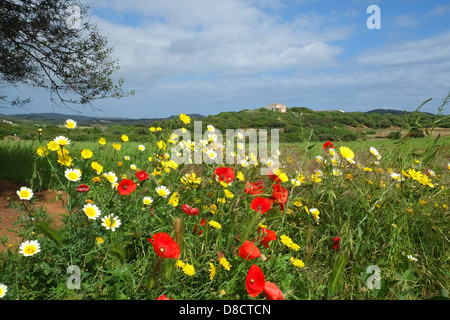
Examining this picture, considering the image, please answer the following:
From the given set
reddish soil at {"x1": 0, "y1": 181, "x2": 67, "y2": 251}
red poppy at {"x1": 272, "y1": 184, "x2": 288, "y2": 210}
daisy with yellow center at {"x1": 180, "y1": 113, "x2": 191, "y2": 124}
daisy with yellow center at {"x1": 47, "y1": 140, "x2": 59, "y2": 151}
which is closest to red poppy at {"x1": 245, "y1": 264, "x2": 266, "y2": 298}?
red poppy at {"x1": 272, "y1": 184, "x2": 288, "y2": 210}

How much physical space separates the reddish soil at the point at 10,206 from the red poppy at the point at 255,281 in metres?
1.79

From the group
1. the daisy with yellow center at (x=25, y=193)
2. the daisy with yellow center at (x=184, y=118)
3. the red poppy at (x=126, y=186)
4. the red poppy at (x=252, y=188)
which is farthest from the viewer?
the daisy with yellow center at (x=184, y=118)

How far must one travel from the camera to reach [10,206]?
267 centimetres

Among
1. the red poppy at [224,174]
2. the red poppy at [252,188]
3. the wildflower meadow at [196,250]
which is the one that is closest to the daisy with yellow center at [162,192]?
the wildflower meadow at [196,250]

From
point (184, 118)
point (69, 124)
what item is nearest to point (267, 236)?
point (69, 124)

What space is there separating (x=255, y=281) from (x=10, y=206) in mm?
2474

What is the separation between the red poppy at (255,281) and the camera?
1.34 metres

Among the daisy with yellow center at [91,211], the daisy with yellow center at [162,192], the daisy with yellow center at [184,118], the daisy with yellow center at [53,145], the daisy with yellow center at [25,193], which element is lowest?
the daisy with yellow center at [91,211]

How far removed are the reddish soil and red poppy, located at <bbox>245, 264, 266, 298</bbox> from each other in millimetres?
1788

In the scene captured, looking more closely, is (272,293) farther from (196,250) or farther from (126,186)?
(126,186)

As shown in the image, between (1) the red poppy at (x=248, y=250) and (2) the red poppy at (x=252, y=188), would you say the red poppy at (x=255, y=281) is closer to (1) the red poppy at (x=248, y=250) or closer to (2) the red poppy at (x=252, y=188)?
(1) the red poppy at (x=248, y=250)

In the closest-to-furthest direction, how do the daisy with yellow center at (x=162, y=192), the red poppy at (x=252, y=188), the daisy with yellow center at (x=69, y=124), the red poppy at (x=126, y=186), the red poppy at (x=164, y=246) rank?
1. the red poppy at (x=164, y=246)
2. the red poppy at (x=126, y=186)
3. the daisy with yellow center at (x=162, y=192)
4. the daisy with yellow center at (x=69, y=124)
5. the red poppy at (x=252, y=188)

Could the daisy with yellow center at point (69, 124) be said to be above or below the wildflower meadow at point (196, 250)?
above

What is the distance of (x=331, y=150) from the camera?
2.92 meters
